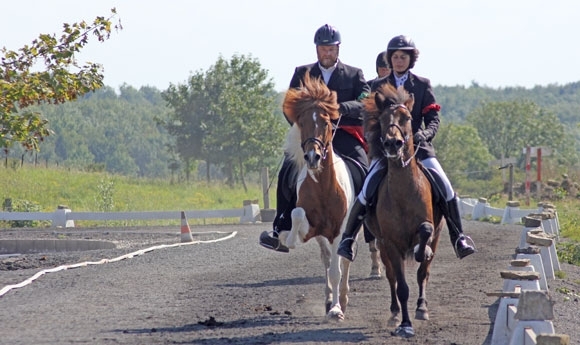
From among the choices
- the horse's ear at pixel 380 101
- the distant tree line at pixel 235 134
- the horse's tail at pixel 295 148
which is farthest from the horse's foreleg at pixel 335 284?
the distant tree line at pixel 235 134

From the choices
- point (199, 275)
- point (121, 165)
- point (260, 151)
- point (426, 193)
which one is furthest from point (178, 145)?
point (426, 193)

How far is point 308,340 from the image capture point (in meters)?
10.1

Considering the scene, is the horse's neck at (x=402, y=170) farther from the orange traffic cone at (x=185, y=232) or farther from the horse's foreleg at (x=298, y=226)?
the orange traffic cone at (x=185, y=232)

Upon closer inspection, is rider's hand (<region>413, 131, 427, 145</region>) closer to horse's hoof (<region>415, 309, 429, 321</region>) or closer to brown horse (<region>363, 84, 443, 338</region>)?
brown horse (<region>363, 84, 443, 338</region>)

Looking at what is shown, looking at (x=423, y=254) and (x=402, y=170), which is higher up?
(x=402, y=170)

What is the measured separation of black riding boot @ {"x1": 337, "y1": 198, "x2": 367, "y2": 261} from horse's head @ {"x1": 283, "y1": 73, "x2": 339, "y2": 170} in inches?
25.7

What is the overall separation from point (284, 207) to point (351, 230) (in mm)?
1501

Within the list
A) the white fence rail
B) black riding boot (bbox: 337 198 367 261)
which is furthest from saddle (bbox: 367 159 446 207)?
the white fence rail

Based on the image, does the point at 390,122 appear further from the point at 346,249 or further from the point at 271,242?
the point at 271,242

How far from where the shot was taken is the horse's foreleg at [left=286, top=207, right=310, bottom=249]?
1184 cm

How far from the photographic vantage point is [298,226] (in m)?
11.9

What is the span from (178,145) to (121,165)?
66.2 meters

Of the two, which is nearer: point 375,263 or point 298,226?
point 298,226

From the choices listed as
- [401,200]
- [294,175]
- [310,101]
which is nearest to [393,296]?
[401,200]
